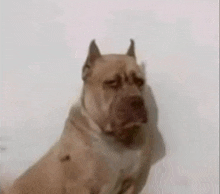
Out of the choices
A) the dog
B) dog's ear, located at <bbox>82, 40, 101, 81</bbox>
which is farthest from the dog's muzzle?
dog's ear, located at <bbox>82, 40, 101, 81</bbox>

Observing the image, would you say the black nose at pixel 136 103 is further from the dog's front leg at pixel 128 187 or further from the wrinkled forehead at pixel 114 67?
the dog's front leg at pixel 128 187

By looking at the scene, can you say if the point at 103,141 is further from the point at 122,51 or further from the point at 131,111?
the point at 122,51

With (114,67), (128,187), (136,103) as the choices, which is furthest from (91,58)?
(128,187)

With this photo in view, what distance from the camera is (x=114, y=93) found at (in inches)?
34.0

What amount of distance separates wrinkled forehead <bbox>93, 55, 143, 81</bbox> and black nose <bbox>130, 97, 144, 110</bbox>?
0.08m

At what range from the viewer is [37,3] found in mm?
1101

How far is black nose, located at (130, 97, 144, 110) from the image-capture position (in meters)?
0.83

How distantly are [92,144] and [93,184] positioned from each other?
10 centimetres

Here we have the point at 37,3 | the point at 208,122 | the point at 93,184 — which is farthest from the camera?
the point at 37,3

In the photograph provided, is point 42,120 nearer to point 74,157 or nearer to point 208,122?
point 74,157

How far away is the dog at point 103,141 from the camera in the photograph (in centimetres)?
85

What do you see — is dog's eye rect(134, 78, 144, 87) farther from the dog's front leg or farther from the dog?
the dog's front leg

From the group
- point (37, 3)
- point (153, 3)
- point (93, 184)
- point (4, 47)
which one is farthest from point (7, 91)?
point (153, 3)

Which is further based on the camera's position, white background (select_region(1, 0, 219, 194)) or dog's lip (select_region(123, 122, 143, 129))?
white background (select_region(1, 0, 219, 194))
